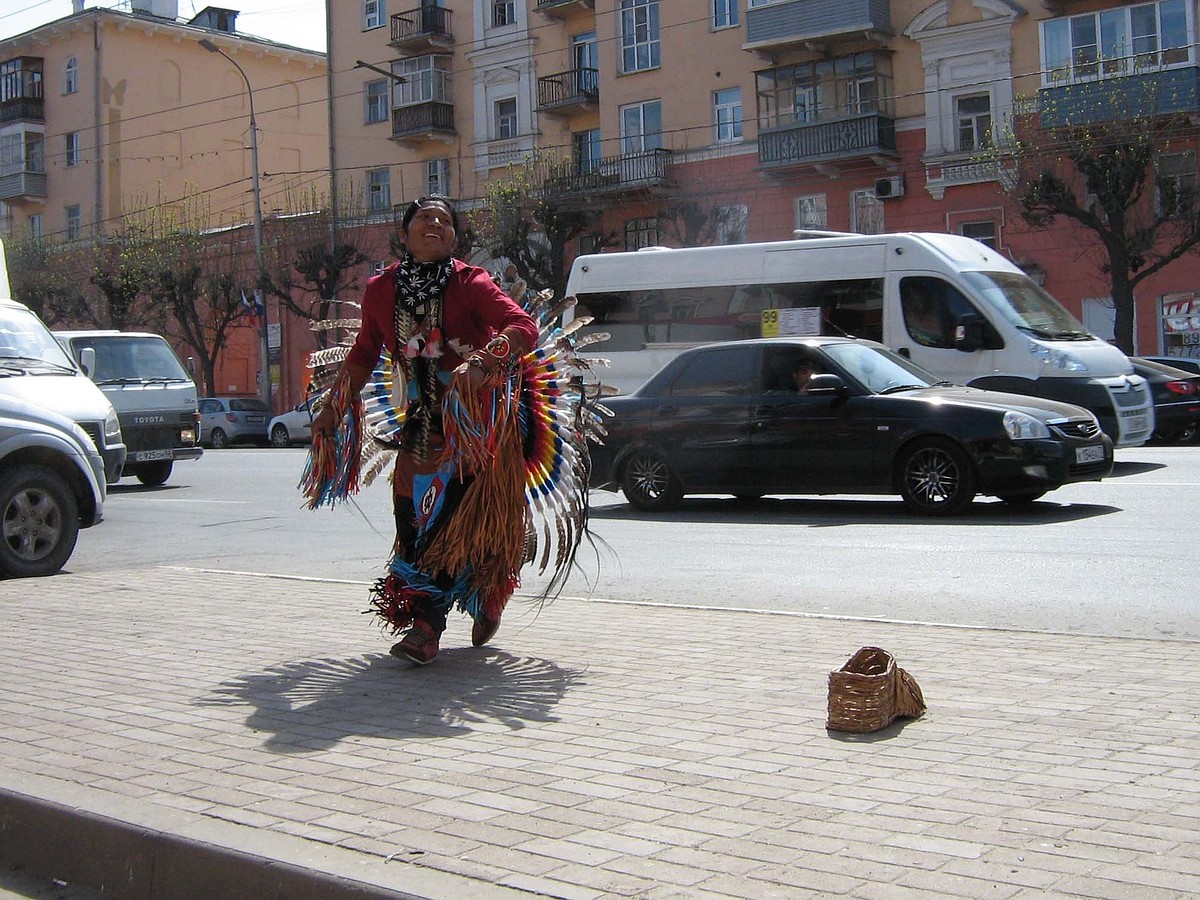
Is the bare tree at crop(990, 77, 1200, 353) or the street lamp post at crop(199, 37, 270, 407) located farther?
the street lamp post at crop(199, 37, 270, 407)

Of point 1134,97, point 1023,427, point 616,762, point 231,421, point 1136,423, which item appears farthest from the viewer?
point 231,421

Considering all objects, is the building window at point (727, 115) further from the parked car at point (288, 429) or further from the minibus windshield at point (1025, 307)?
the minibus windshield at point (1025, 307)

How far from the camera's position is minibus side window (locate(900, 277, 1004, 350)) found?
56.0 ft

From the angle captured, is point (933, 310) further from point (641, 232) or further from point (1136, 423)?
point (641, 232)

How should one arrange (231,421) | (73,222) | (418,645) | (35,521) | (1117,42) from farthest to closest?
(73,222) < (231,421) < (1117,42) < (35,521) < (418,645)

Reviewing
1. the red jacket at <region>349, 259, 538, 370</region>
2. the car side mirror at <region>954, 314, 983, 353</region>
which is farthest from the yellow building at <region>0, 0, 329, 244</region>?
the red jacket at <region>349, 259, 538, 370</region>

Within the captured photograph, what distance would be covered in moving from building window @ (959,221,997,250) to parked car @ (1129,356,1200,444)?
1332 centimetres

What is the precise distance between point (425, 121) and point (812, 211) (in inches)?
579

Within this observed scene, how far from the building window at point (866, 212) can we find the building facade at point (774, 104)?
51mm

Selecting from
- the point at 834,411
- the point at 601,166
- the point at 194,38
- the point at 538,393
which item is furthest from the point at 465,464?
the point at 194,38

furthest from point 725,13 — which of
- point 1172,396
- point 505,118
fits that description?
point 1172,396

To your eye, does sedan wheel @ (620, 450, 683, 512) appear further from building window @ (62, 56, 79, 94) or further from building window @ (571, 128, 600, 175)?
building window @ (62, 56, 79, 94)

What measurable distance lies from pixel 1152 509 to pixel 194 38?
179 ft

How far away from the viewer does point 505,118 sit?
46.1 m
